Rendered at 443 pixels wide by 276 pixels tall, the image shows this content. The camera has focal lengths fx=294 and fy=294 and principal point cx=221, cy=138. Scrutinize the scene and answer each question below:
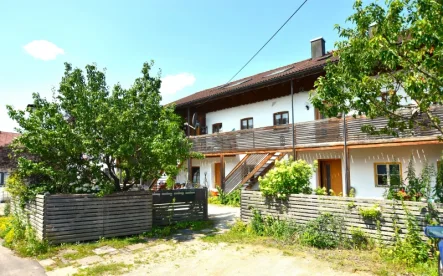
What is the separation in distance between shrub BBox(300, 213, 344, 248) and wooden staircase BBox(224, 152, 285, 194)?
752 cm

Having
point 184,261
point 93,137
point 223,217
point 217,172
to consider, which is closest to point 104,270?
point 184,261

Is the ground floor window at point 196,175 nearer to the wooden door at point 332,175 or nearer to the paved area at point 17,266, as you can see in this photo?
the wooden door at point 332,175

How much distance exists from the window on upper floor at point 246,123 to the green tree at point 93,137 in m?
9.40

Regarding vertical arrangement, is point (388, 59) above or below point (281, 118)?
below

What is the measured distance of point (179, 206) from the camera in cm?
941

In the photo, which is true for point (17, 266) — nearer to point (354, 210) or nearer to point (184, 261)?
point (184, 261)

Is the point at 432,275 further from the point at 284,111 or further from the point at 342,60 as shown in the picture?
the point at 284,111

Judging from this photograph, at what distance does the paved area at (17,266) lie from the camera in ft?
17.6

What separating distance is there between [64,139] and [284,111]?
1128cm

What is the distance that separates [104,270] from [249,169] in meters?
11.7

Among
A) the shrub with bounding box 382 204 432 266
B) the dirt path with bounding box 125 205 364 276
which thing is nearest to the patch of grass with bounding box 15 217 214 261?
the dirt path with bounding box 125 205 364 276

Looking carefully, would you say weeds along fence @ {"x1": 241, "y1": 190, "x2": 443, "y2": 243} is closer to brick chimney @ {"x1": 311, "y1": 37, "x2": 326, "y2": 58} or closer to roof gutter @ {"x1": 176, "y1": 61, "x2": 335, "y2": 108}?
roof gutter @ {"x1": 176, "y1": 61, "x2": 335, "y2": 108}

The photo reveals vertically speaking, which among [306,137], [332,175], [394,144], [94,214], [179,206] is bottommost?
[179,206]

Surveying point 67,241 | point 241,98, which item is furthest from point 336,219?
point 241,98
